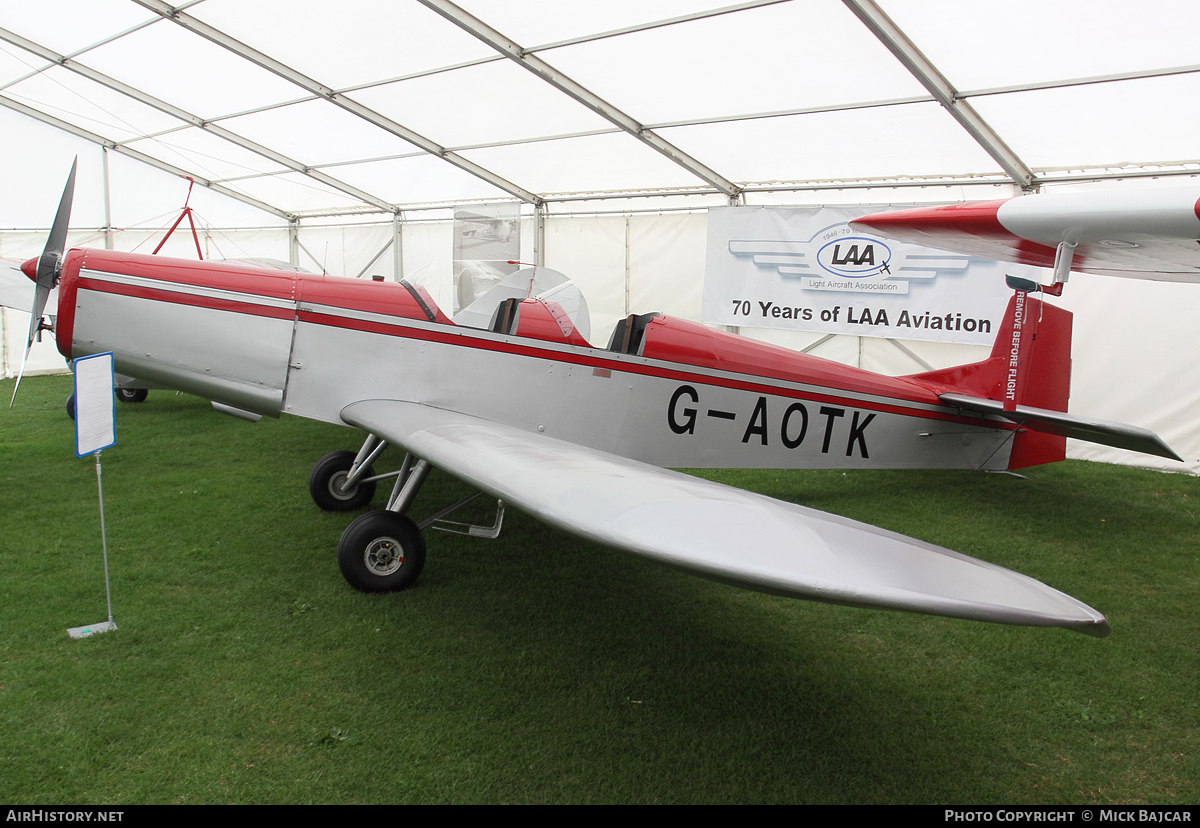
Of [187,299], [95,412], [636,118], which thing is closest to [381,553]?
[95,412]

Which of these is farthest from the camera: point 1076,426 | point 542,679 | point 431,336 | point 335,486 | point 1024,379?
point 1024,379

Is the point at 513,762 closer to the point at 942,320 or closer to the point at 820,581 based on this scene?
the point at 820,581

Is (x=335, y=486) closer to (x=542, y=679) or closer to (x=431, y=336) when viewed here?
(x=431, y=336)

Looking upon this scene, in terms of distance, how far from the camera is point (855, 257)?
7605 millimetres

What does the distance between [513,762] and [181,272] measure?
11.2ft

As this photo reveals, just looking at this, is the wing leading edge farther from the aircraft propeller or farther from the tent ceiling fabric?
the tent ceiling fabric

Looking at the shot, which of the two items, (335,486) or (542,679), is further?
(335,486)

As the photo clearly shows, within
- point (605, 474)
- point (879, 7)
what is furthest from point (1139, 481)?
point (605, 474)

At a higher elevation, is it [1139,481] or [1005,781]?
[1139,481]

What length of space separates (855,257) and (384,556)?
6.10 m

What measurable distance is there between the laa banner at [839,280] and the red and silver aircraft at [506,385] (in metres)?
1.86

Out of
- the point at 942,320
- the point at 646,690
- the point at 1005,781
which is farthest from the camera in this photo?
the point at 942,320

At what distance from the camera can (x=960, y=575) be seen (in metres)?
1.63

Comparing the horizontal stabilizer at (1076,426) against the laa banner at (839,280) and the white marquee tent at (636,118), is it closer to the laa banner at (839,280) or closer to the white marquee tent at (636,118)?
the laa banner at (839,280)
